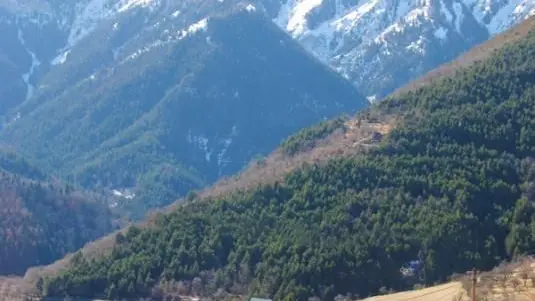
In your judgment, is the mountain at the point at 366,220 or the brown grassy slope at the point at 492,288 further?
the mountain at the point at 366,220

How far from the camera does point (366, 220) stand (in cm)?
15438

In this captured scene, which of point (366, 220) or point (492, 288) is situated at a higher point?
point (366, 220)

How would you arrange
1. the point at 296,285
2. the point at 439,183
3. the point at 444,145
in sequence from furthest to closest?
the point at 444,145, the point at 439,183, the point at 296,285

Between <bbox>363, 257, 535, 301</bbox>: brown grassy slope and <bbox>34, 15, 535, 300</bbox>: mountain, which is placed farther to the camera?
<bbox>34, 15, 535, 300</bbox>: mountain

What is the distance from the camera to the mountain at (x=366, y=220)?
14462cm

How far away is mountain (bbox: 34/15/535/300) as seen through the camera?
144625mm

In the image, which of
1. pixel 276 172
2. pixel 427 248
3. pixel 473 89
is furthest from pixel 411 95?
pixel 427 248

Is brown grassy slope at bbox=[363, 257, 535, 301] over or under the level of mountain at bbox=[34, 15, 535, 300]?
under

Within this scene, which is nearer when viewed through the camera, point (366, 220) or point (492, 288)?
point (492, 288)

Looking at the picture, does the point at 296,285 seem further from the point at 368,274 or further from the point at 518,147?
the point at 518,147

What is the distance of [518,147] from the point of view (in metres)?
165

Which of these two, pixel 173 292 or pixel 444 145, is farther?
pixel 444 145

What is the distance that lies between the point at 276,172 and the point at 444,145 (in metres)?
26.8

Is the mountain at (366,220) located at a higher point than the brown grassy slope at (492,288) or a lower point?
higher
